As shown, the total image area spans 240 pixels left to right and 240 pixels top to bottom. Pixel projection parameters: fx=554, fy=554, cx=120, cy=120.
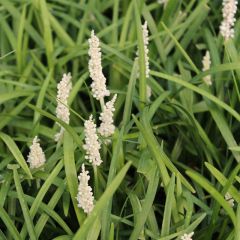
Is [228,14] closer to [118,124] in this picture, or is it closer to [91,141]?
[118,124]

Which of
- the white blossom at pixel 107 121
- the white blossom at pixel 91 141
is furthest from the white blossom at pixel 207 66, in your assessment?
the white blossom at pixel 91 141

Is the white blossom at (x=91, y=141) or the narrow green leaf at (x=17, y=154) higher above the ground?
the white blossom at (x=91, y=141)

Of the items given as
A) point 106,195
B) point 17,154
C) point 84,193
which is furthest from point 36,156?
point 106,195

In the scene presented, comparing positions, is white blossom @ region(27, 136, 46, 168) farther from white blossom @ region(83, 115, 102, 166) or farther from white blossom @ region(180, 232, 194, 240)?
white blossom @ region(180, 232, 194, 240)

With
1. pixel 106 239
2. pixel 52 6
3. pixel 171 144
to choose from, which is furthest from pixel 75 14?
pixel 106 239

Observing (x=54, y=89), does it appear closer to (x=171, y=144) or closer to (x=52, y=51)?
(x=52, y=51)

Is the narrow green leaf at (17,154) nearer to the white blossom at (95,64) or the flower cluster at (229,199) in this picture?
the white blossom at (95,64)

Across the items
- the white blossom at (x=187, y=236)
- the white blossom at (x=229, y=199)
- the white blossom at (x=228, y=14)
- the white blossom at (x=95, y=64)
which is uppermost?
the white blossom at (x=228, y=14)


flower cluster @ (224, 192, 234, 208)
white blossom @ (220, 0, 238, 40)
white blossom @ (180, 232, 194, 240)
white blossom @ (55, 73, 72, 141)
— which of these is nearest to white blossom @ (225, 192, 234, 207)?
flower cluster @ (224, 192, 234, 208)
